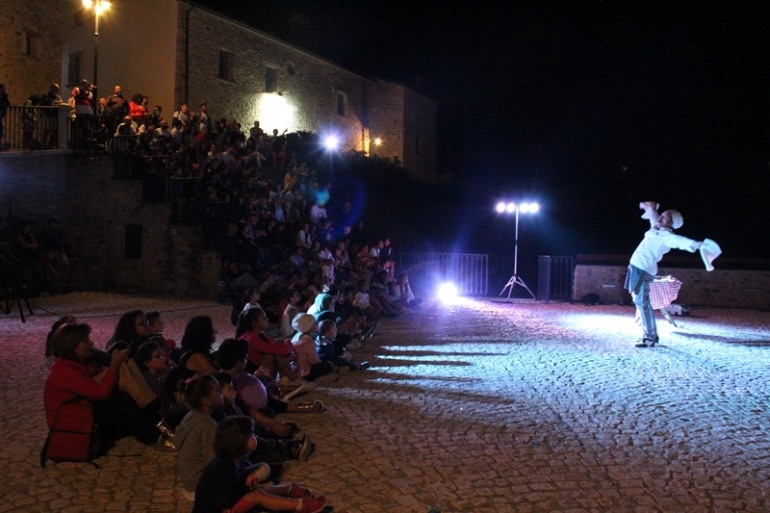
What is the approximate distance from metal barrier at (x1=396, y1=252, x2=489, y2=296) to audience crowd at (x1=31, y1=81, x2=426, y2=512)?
6.87 feet

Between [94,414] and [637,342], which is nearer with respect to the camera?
[94,414]

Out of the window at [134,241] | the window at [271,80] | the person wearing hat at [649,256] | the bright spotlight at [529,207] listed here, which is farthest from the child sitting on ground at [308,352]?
the window at [271,80]

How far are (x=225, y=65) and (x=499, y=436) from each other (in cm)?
2644

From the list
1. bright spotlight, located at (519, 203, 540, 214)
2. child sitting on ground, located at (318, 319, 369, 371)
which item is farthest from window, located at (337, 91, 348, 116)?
child sitting on ground, located at (318, 319, 369, 371)

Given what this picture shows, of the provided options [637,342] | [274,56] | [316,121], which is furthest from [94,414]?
[316,121]

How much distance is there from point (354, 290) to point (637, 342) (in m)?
5.54

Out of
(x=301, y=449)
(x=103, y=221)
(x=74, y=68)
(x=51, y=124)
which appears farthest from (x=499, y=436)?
(x=74, y=68)

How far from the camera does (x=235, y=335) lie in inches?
384

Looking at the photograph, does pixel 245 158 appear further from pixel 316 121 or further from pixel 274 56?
pixel 316 121

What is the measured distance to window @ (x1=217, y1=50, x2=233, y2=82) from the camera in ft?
95.6

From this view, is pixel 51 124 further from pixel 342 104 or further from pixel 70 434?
pixel 342 104

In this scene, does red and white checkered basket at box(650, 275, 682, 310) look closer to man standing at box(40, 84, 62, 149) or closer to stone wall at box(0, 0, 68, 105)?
man standing at box(40, 84, 62, 149)

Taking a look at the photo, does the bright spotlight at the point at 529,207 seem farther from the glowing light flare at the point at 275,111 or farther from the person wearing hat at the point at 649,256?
the glowing light flare at the point at 275,111

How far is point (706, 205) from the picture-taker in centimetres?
3064
